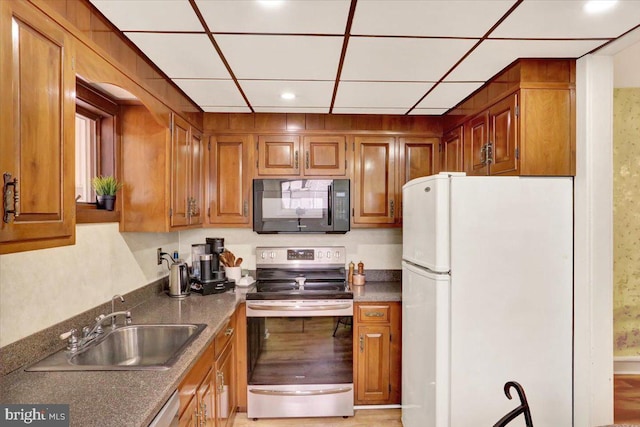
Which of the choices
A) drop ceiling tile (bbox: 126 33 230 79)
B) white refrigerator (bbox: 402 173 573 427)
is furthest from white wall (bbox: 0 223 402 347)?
white refrigerator (bbox: 402 173 573 427)

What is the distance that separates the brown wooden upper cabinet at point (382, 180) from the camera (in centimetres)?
Result: 311

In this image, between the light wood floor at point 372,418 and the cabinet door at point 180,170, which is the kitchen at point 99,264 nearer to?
the cabinet door at point 180,170

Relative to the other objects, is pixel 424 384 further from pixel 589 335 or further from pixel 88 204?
pixel 88 204

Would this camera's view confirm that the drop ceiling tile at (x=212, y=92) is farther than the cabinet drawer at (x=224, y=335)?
Yes

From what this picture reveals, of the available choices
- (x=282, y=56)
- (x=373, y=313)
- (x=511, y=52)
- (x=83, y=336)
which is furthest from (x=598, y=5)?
(x=83, y=336)

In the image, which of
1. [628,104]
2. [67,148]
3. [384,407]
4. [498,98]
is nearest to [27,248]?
[67,148]

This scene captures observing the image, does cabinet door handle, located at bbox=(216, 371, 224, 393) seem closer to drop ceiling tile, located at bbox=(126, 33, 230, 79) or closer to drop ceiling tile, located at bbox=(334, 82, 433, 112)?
drop ceiling tile, located at bbox=(126, 33, 230, 79)

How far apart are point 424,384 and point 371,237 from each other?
4.95 feet

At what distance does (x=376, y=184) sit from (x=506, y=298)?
58.6 inches

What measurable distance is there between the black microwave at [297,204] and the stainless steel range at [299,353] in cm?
56

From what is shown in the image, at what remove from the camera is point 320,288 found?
296cm

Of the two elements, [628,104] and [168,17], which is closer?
[168,17]

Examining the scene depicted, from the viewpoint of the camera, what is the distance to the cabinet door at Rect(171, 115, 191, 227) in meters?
2.38

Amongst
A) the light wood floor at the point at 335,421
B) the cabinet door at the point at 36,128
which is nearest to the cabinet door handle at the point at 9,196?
the cabinet door at the point at 36,128
